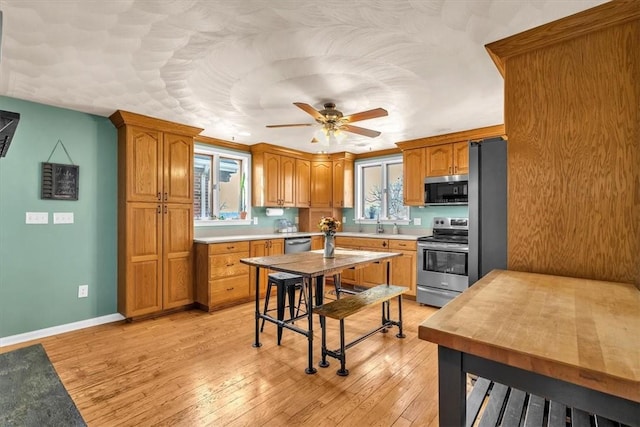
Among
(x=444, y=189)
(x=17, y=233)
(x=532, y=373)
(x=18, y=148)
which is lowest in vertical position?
(x=532, y=373)

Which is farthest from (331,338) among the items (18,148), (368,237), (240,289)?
(18,148)

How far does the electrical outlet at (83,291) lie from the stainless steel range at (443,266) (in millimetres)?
3958

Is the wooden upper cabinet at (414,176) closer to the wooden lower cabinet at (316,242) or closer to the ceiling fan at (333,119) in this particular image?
the wooden lower cabinet at (316,242)

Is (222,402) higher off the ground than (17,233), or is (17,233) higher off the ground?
(17,233)

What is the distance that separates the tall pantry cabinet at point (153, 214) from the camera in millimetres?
3535

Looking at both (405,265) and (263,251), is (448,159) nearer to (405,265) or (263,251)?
(405,265)

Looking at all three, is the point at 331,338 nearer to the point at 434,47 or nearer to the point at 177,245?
the point at 177,245

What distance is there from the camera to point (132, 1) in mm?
1677

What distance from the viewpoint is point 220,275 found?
13.2 ft

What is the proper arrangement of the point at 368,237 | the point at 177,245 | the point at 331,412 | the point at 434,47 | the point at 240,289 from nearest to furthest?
1. the point at 331,412
2. the point at 434,47
3. the point at 177,245
4. the point at 240,289
5. the point at 368,237

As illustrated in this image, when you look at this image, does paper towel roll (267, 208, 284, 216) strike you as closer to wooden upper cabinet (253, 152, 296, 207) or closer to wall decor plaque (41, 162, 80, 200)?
wooden upper cabinet (253, 152, 296, 207)

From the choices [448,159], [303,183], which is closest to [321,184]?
[303,183]

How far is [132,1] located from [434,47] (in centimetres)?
179

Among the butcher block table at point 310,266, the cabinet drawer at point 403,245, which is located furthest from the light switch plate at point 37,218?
the cabinet drawer at point 403,245
